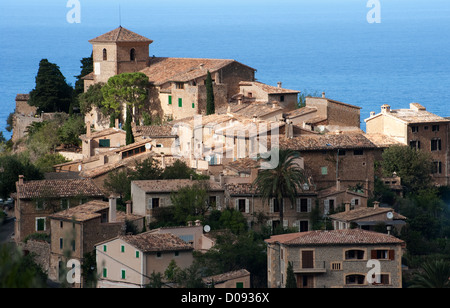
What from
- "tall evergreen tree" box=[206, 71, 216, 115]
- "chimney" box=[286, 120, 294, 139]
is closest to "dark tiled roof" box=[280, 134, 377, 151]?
"chimney" box=[286, 120, 294, 139]

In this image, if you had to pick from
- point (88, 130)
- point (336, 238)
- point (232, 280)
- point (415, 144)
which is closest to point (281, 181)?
point (336, 238)

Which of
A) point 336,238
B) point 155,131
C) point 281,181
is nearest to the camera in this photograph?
point 336,238

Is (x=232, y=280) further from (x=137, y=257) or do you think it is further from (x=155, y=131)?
(x=155, y=131)

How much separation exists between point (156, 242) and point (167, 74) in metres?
21.0

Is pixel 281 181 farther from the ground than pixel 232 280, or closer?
farther from the ground

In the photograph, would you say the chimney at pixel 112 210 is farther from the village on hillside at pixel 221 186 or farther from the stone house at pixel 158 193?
the stone house at pixel 158 193

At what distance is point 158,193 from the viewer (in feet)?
138

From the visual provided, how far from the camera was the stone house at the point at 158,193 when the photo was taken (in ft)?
138

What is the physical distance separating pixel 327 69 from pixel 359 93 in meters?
33.9

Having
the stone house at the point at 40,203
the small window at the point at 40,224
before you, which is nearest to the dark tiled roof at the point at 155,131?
the stone house at the point at 40,203

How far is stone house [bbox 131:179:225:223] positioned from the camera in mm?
42062

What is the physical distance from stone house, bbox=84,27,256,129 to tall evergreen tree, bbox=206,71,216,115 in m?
0.59

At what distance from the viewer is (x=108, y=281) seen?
124 feet

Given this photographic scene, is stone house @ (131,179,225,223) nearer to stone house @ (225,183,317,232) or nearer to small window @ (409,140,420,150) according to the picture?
stone house @ (225,183,317,232)
